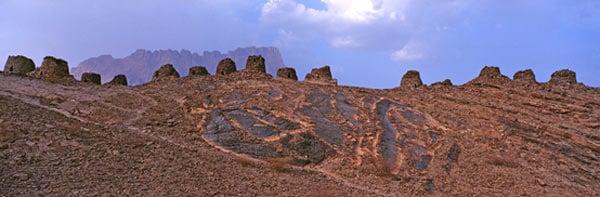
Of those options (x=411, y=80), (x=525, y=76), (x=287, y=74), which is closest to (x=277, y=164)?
(x=287, y=74)

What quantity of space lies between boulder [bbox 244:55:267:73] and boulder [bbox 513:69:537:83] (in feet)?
42.7

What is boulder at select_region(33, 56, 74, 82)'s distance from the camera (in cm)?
2125

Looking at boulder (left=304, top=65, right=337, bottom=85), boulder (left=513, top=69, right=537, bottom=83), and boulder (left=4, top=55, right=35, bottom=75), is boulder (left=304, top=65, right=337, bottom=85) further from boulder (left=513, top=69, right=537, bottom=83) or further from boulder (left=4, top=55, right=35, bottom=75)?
boulder (left=4, top=55, right=35, bottom=75)

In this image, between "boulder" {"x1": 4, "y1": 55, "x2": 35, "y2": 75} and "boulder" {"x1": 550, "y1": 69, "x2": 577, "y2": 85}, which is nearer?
"boulder" {"x1": 4, "y1": 55, "x2": 35, "y2": 75}

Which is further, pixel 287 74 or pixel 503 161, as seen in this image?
pixel 287 74

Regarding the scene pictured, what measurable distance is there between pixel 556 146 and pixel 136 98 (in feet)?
50.7

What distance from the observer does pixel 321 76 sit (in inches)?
946

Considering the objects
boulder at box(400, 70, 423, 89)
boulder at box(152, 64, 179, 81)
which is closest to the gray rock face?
boulder at box(152, 64, 179, 81)

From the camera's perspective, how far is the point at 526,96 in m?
21.1

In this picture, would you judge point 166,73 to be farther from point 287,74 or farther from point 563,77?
point 563,77

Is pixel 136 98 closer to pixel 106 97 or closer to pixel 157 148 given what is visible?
pixel 106 97

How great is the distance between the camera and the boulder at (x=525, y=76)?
23.8m

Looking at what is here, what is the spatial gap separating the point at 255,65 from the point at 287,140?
9.85 m

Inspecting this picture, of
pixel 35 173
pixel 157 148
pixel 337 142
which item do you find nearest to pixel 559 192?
pixel 337 142
